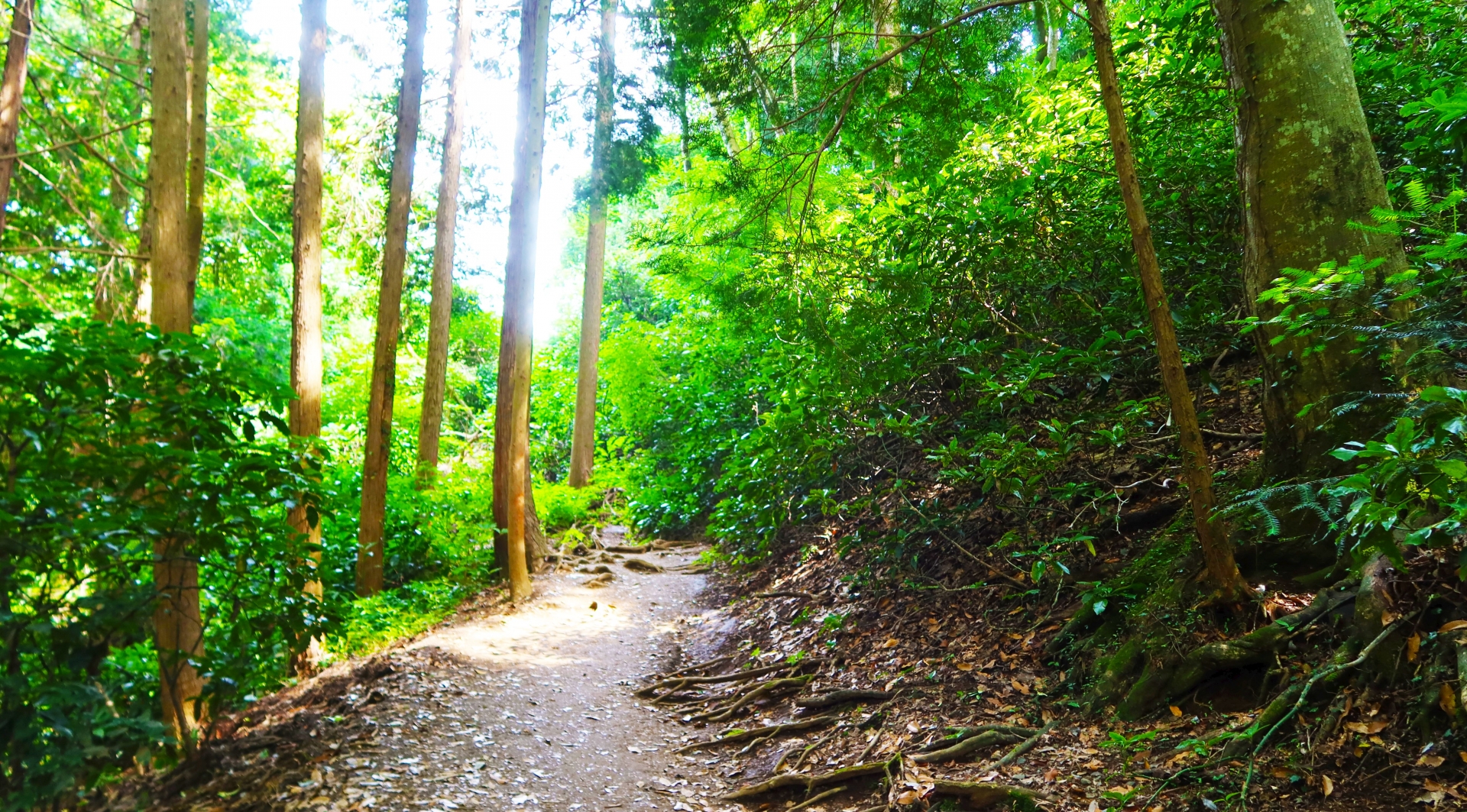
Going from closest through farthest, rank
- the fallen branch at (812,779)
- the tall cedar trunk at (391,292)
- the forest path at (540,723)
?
the fallen branch at (812,779), the forest path at (540,723), the tall cedar trunk at (391,292)

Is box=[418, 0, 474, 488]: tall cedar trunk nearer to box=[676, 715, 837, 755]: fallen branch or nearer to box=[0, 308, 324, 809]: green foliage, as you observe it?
box=[676, 715, 837, 755]: fallen branch

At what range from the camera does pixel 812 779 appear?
13.6 feet

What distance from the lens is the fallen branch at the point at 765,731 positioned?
494cm

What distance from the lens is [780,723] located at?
16.9 feet

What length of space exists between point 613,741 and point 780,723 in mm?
1303

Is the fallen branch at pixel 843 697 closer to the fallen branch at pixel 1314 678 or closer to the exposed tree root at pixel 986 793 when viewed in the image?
the exposed tree root at pixel 986 793

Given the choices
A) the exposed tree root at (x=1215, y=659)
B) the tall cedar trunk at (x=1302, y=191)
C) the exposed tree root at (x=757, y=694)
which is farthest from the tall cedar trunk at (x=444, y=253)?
the tall cedar trunk at (x=1302, y=191)

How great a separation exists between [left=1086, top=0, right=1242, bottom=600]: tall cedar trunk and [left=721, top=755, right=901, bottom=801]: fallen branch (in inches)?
73.3

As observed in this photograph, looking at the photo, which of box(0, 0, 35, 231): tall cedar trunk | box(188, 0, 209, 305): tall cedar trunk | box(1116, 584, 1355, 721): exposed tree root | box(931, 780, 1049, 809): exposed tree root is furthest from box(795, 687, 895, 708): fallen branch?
box(0, 0, 35, 231): tall cedar trunk

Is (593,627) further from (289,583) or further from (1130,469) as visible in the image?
(1130,469)

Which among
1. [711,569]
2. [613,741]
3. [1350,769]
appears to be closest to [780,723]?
[613,741]

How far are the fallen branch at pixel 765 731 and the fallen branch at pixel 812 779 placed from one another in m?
→ 0.52

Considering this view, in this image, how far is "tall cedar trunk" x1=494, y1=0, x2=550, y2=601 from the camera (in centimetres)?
914

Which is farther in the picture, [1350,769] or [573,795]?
[573,795]
